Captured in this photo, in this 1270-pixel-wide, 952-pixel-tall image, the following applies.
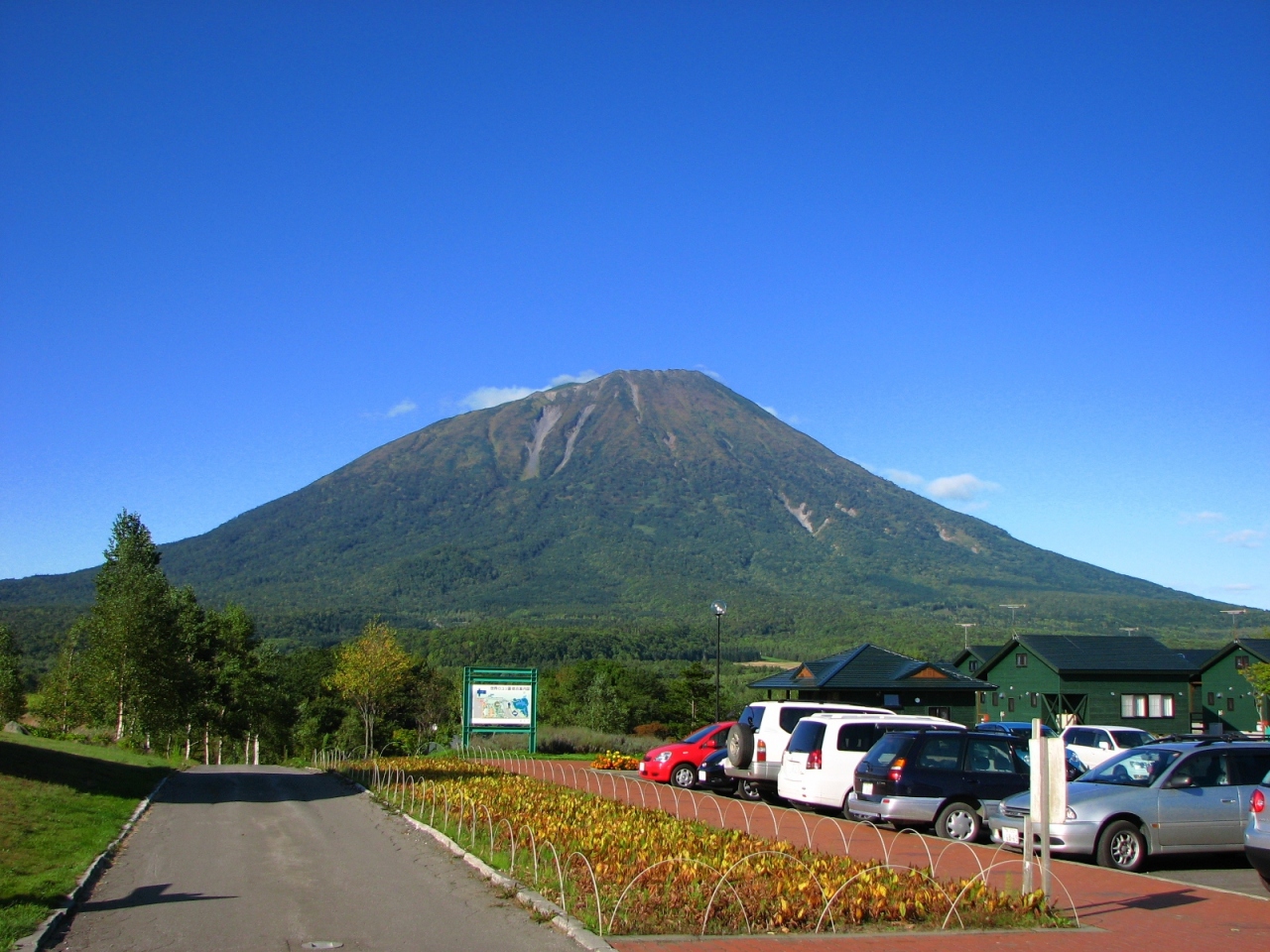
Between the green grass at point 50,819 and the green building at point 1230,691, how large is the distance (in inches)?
1689

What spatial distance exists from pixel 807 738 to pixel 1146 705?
37660mm

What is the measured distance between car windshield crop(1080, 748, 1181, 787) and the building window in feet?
126

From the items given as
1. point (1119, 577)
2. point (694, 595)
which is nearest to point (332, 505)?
point (694, 595)

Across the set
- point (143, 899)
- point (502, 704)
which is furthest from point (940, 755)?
point (502, 704)

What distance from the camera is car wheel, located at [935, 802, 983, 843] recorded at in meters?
13.6

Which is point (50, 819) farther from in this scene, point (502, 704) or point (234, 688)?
point (234, 688)

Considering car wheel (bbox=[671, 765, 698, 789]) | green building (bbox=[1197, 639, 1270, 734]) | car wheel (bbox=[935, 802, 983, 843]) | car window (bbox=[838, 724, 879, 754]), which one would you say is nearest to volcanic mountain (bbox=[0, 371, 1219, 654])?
green building (bbox=[1197, 639, 1270, 734])

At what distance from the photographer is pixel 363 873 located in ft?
35.5

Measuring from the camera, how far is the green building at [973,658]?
56.1 m

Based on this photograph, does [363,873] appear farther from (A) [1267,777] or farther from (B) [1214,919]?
(A) [1267,777]

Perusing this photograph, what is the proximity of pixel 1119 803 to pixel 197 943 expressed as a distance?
9.20 m

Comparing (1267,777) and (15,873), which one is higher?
(1267,777)

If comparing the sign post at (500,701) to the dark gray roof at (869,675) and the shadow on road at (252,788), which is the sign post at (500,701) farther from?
the dark gray roof at (869,675)

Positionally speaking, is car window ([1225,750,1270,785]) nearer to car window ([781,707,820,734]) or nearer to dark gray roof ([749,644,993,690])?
car window ([781,707,820,734])
